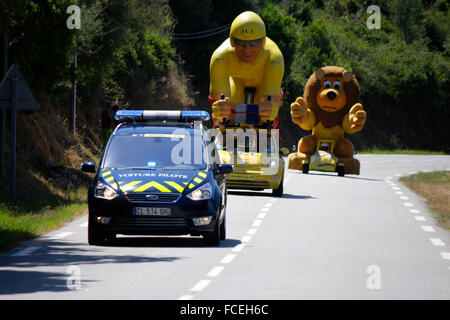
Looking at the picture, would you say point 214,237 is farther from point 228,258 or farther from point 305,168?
point 305,168

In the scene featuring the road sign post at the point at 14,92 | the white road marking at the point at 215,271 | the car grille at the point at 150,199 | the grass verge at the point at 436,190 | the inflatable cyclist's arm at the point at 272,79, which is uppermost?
the inflatable cyclist's arm at the point at 272,79

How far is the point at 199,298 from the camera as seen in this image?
9.67 metres

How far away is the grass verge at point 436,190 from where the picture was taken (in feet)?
67.5

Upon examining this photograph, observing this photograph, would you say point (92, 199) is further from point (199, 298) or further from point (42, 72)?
point (42, 72)

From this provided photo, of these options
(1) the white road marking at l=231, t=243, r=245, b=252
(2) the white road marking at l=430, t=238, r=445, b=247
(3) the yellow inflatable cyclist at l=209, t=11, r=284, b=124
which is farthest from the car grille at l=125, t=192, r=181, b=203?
(3) the yellow inflatable cyclist at l=209, t=11, r=284, b=124

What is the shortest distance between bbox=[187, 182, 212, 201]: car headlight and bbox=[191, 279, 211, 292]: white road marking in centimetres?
335

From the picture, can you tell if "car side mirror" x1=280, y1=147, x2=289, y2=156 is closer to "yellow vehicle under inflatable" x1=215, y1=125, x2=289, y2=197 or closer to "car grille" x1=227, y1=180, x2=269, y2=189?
"yellow vehicle under inflatable" x1=215, y1=125, x2=289, y2=197

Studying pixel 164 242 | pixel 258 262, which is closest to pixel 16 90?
pixel 164 242

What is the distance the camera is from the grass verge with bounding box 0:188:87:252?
15.1 meters

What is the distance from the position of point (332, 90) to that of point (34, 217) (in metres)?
20.0

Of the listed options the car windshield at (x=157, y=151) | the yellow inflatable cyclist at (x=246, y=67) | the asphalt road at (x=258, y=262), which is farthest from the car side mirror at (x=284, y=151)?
the car windshield at (x=157, y=151)

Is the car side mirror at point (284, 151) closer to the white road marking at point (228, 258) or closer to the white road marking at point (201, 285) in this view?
the white road marking at point (228, 258)

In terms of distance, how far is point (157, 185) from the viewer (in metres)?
14.2
